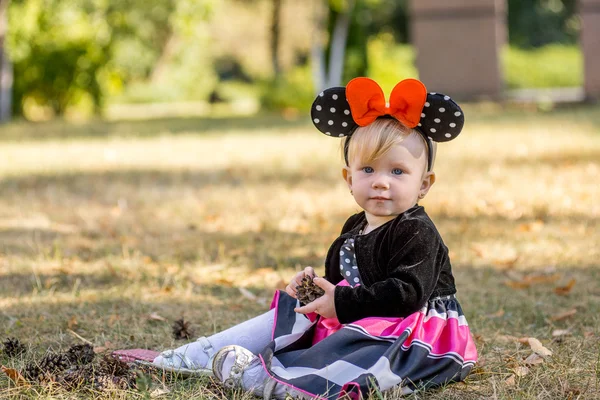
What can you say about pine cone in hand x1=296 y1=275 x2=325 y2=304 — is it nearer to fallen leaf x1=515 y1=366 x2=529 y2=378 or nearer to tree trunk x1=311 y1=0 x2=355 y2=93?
fallen leaf x1=515 y1=366 x2=529 y2=378

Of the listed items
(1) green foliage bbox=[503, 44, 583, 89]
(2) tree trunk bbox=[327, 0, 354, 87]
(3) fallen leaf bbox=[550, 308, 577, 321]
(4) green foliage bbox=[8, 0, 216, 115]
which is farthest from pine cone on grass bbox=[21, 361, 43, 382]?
(1) green foliage bbox=[503, 44, 583, 89]

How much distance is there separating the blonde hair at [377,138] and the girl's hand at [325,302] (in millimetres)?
410

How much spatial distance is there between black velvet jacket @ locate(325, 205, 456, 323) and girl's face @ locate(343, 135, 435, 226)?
0.16 feet

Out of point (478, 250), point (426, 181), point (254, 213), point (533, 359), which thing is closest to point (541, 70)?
point (254, 213)

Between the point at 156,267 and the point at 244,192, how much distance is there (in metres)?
2.50

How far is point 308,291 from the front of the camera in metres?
2.68

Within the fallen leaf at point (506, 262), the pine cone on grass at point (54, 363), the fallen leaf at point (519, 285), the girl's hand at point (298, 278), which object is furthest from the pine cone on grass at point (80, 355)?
the fallen leaf at point (506, 262)

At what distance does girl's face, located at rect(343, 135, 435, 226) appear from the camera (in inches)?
104

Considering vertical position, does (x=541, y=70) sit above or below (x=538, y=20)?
below

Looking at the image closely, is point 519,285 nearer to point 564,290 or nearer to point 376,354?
point 564,290

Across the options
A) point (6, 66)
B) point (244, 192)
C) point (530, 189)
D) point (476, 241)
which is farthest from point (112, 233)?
point (6, 66)

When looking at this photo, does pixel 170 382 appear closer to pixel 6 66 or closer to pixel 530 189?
pixel 530 189

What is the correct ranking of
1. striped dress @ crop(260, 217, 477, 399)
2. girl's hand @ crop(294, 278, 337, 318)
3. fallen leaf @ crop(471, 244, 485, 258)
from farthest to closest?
fallen leaf @ crop(471, 244, 485, 258) → girl's hand @ crop(294, 278, 337, 318) → striped dress @ crop(260, 217, 477, 399)

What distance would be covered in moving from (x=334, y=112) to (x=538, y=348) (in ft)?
3.86
